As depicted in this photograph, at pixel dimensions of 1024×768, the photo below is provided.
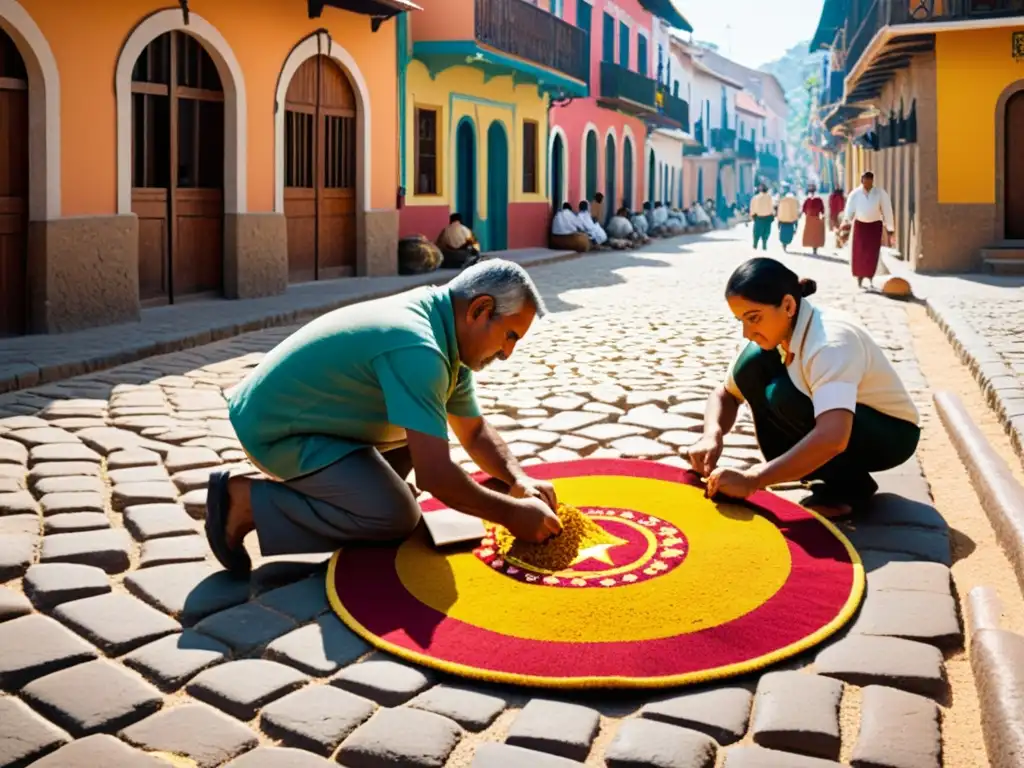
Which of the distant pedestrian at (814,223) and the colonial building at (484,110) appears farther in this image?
the distant pedestrian at (814,223)

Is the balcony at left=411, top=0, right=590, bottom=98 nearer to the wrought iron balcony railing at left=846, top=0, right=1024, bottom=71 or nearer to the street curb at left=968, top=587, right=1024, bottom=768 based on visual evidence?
the wrought iron balcony railing at left=846, top=0, right=1024, bottom=71

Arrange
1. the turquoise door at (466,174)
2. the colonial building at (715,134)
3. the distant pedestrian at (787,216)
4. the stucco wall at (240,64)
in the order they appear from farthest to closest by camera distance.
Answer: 1. the colonial building at (715,134)
2. the distant pedestrian at (787,216)
3. the turquoise door at (466,174)
4. the stucco wall at (240,64)

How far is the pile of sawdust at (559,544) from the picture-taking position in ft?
13.6

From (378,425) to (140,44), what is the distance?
8.70 metres

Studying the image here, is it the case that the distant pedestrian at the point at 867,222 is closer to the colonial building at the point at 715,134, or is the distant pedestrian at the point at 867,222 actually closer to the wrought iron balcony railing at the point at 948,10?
the wrought iron balcony railing at the point at 948,10

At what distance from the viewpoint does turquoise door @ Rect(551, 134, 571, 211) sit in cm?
2891

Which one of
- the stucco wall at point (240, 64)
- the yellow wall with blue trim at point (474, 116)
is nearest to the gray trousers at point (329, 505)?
the stucco wall at point (240, 64)

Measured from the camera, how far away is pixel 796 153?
403 ft

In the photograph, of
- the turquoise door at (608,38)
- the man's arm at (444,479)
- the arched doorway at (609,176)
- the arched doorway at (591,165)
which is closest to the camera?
the man's arm at (444,479)

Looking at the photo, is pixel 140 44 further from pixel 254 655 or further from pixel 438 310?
A: pixel 254 655

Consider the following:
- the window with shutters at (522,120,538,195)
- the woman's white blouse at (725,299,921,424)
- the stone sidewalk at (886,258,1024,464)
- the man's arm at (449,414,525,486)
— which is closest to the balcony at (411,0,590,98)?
the window with shutters at (522,120,538,195)

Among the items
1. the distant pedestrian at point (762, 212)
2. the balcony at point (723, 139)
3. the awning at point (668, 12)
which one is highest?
the awning at point (668, 12)

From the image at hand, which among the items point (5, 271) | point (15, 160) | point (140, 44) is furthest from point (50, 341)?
point (140, 44)

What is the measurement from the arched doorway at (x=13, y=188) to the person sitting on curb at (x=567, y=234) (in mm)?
17183
